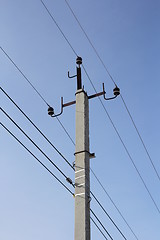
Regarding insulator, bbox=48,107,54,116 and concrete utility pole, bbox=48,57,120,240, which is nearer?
concrete utility pole, bbox=48,57,120,240

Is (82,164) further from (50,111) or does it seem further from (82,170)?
(50,111)

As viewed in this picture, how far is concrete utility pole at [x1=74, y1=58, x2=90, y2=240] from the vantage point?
663cm

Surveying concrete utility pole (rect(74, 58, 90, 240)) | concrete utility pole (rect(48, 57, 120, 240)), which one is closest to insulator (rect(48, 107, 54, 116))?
concrete utility pole (rect(48, 57, 120, 240))

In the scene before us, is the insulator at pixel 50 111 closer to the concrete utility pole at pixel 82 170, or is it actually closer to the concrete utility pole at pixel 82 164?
the concrete utility pole at pixel 82 164

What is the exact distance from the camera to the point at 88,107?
8219 millimetres

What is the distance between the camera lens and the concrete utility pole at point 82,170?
663cm

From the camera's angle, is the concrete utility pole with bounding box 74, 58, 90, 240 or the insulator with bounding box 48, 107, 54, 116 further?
the insulator with bounding box 48, 107, 54, 116

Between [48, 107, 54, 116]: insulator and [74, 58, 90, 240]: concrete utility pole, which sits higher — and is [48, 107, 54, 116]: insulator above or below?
above

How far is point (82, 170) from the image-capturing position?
7.23 metres

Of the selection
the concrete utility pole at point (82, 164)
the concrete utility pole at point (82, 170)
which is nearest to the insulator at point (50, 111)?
the concrete utility pole at point (82, 164)

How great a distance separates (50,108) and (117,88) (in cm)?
165

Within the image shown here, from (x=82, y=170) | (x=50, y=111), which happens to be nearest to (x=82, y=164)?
(x=82, y=170)

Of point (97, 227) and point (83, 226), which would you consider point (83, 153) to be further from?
point (97, 227)

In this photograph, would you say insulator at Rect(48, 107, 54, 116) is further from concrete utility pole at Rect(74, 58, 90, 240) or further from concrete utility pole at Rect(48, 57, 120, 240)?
concrete utility pole at Rect(74, 58, 90, 240)
